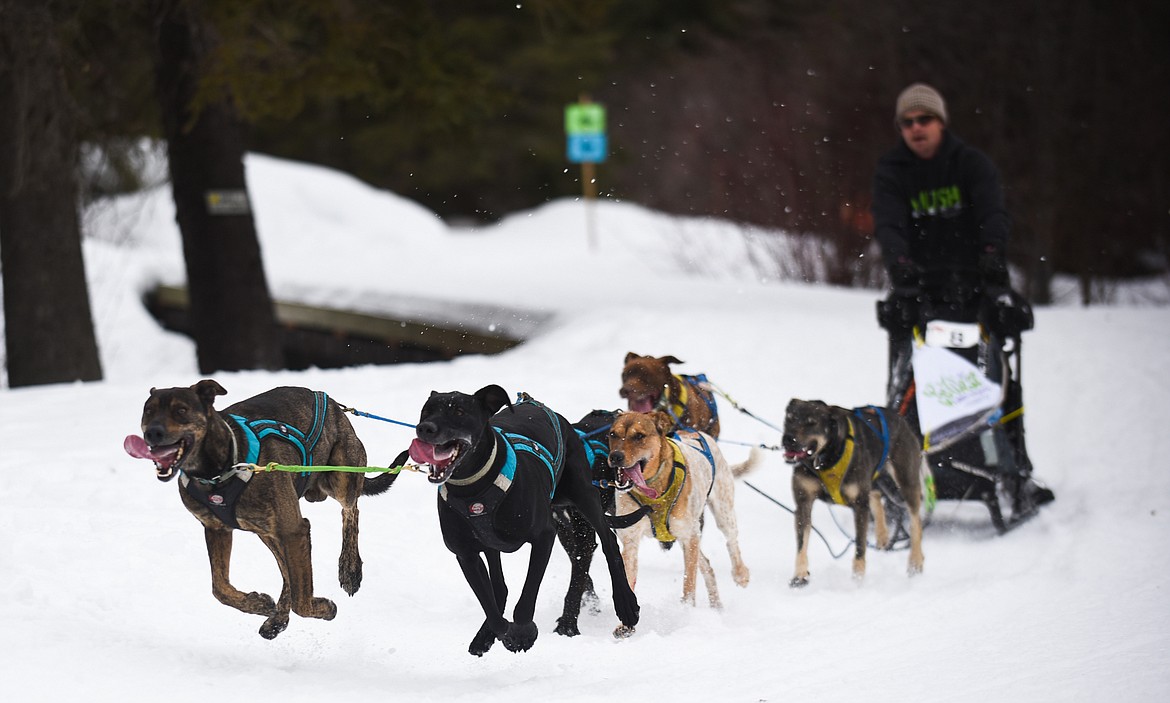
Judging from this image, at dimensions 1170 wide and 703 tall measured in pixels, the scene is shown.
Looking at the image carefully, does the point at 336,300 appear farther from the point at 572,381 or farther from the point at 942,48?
the point at 942,48

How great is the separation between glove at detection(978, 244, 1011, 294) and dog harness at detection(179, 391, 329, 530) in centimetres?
410

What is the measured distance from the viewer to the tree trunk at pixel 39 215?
939cm

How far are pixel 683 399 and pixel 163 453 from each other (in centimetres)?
304

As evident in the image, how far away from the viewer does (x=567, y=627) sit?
5.27m

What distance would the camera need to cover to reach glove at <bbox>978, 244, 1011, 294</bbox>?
7.13m

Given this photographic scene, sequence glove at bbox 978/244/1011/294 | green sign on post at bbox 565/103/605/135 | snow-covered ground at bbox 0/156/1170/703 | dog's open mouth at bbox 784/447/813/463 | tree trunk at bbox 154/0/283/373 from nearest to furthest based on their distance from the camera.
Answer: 1. snow-covered ground at bbox 0/156/1170/703
2. dog's open mouth at bbox 784/447/813/463
3. glove at bbox 978/244/1011/294
4. tree trunk at bbox 154/0/283/373
5. green sign on post at bbox 565/103/605/135

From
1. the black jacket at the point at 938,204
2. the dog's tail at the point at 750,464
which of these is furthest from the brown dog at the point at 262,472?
the black jacket at the point at 938,204

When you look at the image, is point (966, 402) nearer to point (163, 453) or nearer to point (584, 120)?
point (163, 453)

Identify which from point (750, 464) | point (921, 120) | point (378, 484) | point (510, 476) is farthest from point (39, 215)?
point (510, 476)

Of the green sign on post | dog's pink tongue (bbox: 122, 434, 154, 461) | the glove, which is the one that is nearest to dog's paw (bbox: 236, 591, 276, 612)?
dog's pink tongue (bbox: 122, 434, 154, 461)

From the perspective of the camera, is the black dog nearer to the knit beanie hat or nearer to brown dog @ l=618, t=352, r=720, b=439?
Result: brown dog @ l=618, t=352, r=720, b=439

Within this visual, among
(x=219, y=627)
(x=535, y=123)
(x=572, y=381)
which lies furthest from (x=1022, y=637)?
(x=535, y=123)

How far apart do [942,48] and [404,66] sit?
8.11m

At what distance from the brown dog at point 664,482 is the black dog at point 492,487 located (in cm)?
35
